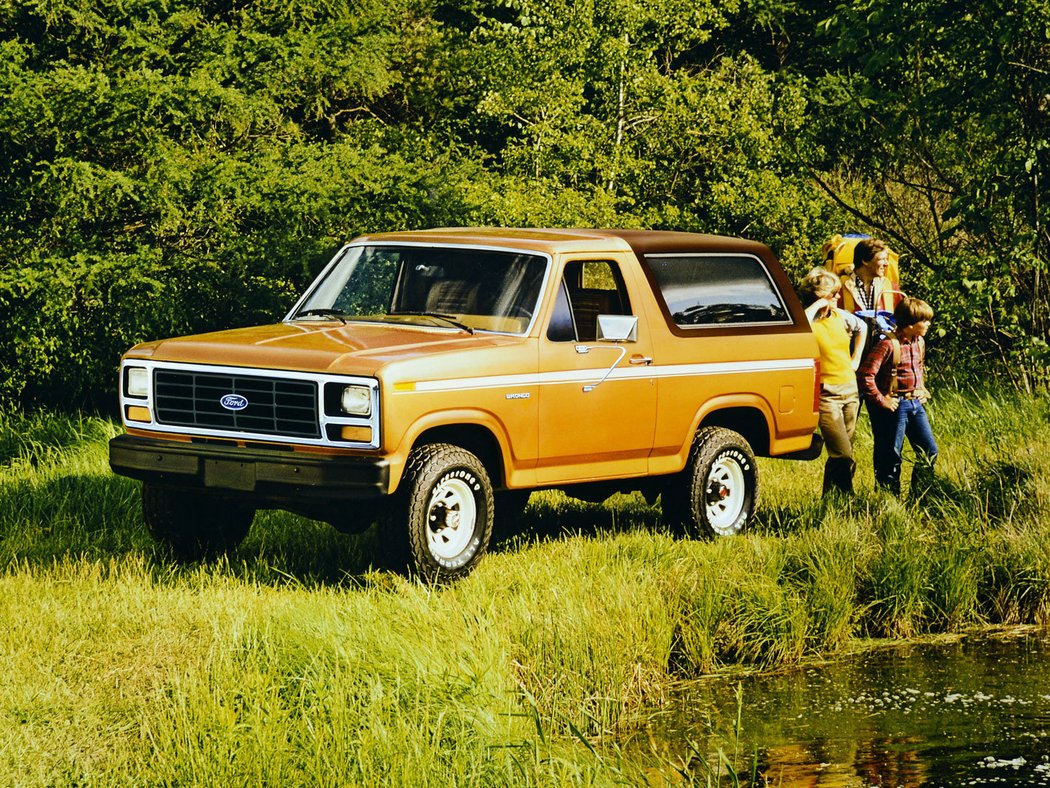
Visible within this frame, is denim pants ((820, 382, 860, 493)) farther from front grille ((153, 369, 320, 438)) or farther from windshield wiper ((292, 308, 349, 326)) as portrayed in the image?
front grille ((153, 369, 320, 438))

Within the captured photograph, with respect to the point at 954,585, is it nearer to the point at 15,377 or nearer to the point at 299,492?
the point at 299,492

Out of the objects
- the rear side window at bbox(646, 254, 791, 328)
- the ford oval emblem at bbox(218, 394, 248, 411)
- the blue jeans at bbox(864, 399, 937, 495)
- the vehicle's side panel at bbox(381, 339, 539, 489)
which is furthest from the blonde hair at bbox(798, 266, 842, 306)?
the ford oval emblem at bbox(218, 394, 248, 411)

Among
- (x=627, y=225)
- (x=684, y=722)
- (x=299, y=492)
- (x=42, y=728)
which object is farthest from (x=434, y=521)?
(x=627, y=225)

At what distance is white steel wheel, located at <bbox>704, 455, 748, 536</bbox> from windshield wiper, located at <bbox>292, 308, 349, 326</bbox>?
262 cm

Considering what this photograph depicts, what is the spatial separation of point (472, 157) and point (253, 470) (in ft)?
46.7

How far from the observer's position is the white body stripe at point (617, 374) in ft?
27.8

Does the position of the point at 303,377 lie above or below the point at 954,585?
above

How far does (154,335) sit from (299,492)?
8710 millimetres

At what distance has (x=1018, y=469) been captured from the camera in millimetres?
10633

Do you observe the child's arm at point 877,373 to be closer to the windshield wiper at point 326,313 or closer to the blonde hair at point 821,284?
the blonde hair at point 821,284

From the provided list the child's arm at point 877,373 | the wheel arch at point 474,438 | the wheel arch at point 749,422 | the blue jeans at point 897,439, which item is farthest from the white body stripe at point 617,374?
the blue jeans at point 897,439

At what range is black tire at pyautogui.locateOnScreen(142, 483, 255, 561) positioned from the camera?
9.28 meters

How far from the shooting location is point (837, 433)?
36.4 feet

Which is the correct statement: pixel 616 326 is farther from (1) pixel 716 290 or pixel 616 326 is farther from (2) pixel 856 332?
(2) pixel 856 332
